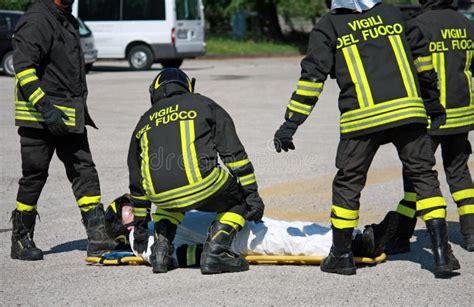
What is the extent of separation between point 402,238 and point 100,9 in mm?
20384

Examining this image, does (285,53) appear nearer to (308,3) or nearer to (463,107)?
(308,3)

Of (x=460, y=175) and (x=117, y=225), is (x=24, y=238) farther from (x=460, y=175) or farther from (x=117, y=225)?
(x=460, y=175)

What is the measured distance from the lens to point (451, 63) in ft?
22.5

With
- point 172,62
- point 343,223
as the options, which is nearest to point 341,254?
point 343,223

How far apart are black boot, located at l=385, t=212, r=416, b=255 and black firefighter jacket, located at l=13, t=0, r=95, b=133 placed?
2193 mm

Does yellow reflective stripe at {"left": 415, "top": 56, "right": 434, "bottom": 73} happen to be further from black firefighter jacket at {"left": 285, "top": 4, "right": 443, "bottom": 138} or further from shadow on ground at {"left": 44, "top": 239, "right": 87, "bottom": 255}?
shadow on ground at {"left": 44, "top": 239, "right": 87, "bottom": 255}

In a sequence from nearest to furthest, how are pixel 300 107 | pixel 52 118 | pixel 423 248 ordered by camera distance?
pixel 300 107, pixel 52 118, pixel 423 248

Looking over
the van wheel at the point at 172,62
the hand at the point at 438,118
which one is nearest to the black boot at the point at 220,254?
the hand at the point at 438,118

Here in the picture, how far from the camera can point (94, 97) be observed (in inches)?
714

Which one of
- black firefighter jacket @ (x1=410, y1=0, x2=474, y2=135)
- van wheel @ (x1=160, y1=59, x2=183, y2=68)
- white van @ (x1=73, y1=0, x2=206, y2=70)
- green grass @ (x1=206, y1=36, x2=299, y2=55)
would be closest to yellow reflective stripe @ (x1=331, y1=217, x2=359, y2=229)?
black firefighter jacket @ (x1=410, y1=0, x2=474, y2=135)

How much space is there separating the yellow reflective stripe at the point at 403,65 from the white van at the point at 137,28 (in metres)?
20.2

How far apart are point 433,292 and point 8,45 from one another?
18.3 meters

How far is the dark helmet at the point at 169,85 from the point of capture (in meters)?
6.57

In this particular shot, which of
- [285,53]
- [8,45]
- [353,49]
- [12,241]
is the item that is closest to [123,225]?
[12,241]
